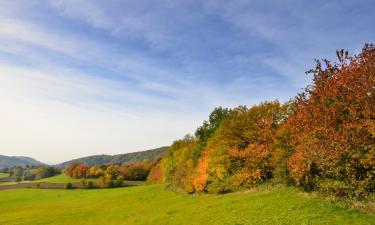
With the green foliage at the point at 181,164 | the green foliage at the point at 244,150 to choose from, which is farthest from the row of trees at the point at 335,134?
the green foliage at the point at 181,164

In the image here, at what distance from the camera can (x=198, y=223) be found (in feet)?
89.8

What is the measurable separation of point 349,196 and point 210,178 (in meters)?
27.5

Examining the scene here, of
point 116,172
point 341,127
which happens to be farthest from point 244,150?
point 116,172

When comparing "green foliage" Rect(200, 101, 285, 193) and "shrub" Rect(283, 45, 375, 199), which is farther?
"green foliage" Rect(200, 101, 285, 193)

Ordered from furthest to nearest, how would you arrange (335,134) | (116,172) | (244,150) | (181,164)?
(116,172) < (181,164) < (244,150) < (335,134)

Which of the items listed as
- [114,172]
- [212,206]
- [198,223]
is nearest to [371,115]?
[198,223]

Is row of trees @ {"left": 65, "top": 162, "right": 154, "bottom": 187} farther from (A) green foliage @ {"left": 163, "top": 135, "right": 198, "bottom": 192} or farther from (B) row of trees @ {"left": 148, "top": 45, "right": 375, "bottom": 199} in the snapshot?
(B) row of trees @ {"left": 148, "top": 45, "right": 375, "bottom": 199}

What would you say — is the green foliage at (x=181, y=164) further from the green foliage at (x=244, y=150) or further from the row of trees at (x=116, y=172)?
the row of trees at (x=116, y=172)

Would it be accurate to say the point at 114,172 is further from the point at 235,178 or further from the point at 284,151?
the point at 284,151

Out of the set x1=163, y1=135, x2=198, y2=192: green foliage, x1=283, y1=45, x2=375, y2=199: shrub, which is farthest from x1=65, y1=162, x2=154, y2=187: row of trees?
x1=283, y1=45, x2=375, y2=199: shrub

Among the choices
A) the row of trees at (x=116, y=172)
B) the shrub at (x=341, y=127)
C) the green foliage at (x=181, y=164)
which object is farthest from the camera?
the row of trees at (x=116, y=172)

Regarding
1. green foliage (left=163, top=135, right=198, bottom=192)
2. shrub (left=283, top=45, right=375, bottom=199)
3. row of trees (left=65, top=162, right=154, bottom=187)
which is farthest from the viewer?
row of trees (left=65, top=162, right=154, bottom=187)

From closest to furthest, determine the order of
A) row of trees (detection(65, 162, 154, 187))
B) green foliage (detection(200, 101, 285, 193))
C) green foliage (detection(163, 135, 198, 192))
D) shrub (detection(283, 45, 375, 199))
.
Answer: shrub (detection(283, 45, 375, 199)), green foliage (detection(200, 101, 285, 193)), green foliage (detection(163, 135, 198, 192)), row of trees (detection(65, 162, 154, 187))

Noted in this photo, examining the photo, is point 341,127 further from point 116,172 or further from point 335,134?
point 116,172
